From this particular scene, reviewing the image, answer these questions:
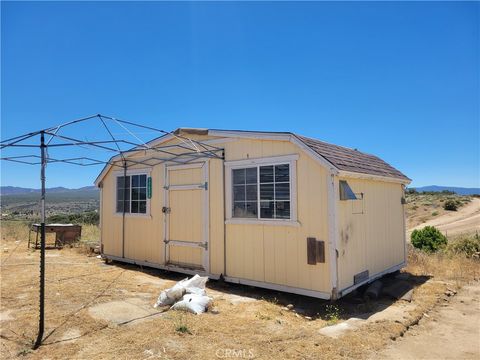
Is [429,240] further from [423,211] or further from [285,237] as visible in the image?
[423,211]

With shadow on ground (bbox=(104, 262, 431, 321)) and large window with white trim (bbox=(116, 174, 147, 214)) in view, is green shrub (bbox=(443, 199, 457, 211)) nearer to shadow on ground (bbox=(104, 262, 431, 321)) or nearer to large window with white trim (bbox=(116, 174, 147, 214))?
shadow on ground (bbox=(104, 262, 431, 321))

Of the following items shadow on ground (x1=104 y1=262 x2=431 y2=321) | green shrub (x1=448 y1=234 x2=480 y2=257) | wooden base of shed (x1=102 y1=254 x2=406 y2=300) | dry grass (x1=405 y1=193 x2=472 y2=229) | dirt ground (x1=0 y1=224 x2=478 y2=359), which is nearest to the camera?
dirt ground (x1=0 y1=224 x2=478 y2=359)

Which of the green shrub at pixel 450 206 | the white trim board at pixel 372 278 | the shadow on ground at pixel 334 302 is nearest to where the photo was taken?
the shadow on ground at pixel 334 302

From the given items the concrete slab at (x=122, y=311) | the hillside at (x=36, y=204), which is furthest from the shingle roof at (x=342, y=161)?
the hillside at (x=36, y=204)

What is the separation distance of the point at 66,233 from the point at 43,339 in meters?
10.3

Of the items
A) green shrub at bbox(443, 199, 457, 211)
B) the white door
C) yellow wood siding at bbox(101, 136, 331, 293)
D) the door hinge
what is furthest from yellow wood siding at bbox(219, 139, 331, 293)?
green shrub at bbox(443, 199, 457, 211)

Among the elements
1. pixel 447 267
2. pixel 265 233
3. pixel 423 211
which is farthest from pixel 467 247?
pixel 423 211

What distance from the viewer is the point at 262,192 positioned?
723 cm

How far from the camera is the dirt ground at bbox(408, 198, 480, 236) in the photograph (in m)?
26.2

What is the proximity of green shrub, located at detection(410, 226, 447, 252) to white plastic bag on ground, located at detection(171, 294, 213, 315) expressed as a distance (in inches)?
404

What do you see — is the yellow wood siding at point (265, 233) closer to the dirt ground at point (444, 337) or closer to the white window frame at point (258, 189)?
the white window frame at point (258, 189)

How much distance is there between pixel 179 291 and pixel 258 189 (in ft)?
8.03

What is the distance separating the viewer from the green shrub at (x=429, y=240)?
13.3m

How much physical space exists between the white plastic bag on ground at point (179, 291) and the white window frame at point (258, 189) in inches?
62.3
